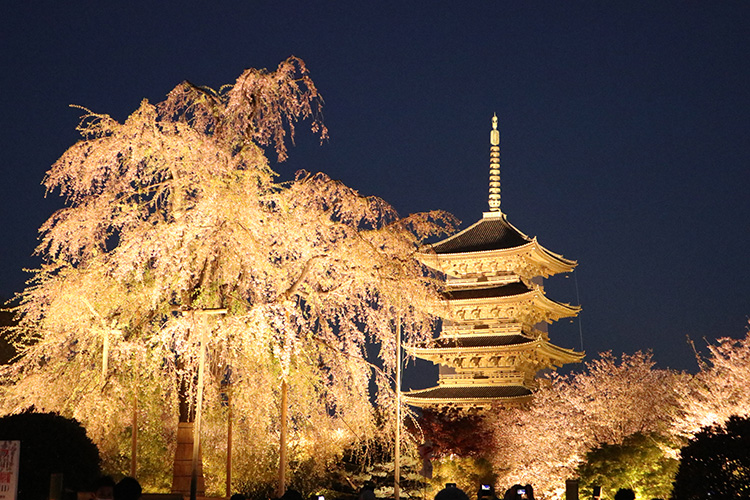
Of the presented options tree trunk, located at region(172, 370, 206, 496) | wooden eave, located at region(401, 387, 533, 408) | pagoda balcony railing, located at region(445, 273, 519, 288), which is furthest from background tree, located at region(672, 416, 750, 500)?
pagoda balcony railing, located at region(445, 273, 519, 288)

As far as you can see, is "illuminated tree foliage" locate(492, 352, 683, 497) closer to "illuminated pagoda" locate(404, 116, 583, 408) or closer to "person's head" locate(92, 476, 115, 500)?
"illuminated pagoda" locate(404, 116, 583, 408)

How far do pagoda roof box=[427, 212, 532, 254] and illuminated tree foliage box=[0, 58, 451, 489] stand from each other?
2552 centimetres

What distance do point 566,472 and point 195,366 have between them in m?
15.4

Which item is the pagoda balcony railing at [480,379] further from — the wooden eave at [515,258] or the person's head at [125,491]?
the person's head at [125,491]

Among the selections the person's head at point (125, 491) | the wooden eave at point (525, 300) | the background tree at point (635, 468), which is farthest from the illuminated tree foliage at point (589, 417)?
the person's head at point (125, 491)

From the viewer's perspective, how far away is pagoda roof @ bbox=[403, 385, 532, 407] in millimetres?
37000

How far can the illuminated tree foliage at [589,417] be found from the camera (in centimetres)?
2605

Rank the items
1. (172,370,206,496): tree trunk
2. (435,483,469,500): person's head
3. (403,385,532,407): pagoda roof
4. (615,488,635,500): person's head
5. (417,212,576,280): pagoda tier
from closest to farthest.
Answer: (435,483,469,500): person's head < (615,488,635,500): person's head < (172,370,206,496): tree trunk < (403,385,532,407): pagoda roof < (417,212,576,280): pagoda tier

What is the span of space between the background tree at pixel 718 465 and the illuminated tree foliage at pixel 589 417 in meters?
14.0

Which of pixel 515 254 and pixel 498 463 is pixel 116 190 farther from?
pixel 515 254

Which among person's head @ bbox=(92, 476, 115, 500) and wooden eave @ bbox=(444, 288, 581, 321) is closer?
person's head @ bbox=(92, 476, 115, 500)

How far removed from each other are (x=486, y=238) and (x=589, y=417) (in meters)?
16.1

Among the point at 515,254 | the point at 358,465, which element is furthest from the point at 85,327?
the point at 515,254

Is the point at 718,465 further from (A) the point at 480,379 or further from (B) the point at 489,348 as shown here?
(A) the point at 480,379
